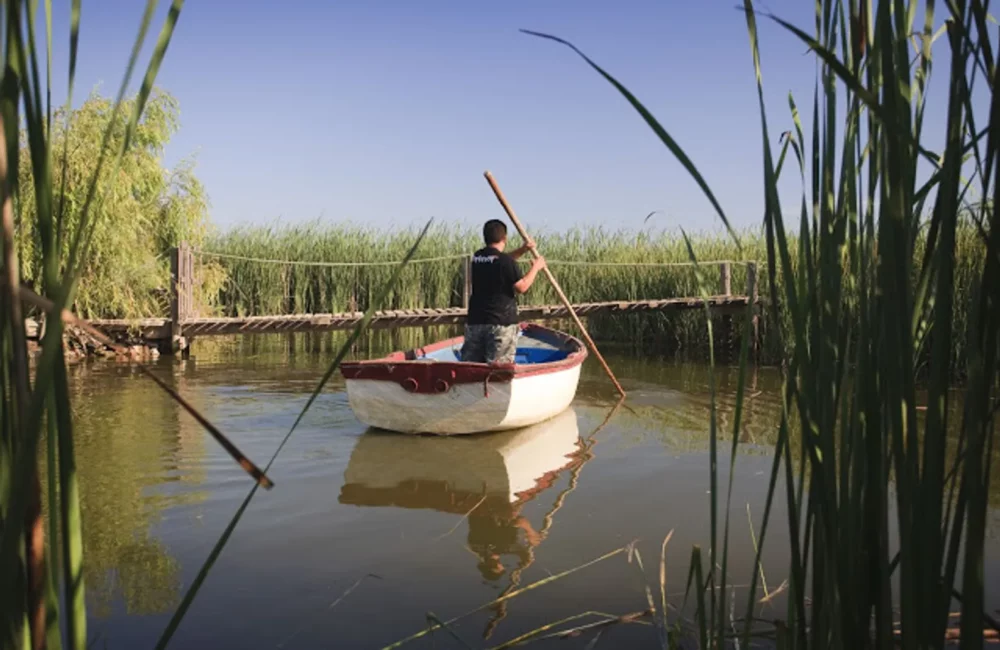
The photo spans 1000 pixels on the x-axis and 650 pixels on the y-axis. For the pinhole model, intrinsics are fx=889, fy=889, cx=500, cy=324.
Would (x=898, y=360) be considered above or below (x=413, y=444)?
above

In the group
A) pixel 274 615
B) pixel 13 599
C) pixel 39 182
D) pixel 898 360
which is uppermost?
pixel 39 182

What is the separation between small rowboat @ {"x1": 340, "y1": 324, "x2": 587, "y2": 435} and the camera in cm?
610

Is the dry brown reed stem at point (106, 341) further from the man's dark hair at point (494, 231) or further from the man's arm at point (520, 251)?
the man's arm at point (520, 251)

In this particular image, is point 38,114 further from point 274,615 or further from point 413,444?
point 413,444

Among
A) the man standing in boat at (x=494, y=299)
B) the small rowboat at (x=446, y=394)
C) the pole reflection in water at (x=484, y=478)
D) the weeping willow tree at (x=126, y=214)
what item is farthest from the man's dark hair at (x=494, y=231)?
the weeping willow tree at (x=126, y=214)

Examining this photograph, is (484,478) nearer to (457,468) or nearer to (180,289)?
(457,468)

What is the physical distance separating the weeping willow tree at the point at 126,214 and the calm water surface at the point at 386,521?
3498 mm

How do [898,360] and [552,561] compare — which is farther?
[552,561]

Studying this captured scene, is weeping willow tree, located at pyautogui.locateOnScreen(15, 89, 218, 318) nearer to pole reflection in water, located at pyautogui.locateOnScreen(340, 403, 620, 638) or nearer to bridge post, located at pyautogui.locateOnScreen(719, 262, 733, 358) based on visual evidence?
pole reflection in water, located at pyautogui.locateOnScreen(340, 403, 620, 638)

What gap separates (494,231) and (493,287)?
42 centimetres

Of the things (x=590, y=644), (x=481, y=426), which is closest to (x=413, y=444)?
(x=481, y=426)

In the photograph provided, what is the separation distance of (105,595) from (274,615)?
0.68 m

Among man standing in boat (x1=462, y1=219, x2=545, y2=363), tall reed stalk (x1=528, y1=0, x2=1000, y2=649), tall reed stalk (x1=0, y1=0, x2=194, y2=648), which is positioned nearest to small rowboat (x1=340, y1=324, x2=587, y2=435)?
man standing in boat (x1=462, y1=219, x2=545, y2=363)

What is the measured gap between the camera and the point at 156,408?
7.45 m
